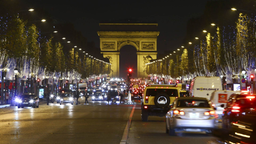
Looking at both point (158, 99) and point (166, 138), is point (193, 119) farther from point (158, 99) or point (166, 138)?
point (158, 99)

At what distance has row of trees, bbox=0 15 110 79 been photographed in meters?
42.3

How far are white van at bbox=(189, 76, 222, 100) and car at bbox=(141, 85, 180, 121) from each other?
9.48 metres

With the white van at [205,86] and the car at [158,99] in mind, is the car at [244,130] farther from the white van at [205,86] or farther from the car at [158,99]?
the white van at [205,86]

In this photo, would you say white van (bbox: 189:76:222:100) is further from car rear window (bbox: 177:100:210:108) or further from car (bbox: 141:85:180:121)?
car rear window (bbox: 177:100:210:108)

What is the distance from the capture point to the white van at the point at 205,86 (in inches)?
1315

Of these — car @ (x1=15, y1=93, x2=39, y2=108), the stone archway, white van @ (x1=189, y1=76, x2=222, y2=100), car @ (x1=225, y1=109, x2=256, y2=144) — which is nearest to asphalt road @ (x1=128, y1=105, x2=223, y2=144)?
car @ (x1=225, y1=109, x2=256, y2=144)

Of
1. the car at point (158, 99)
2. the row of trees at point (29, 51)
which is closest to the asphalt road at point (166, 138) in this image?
the car at point (158, 99)

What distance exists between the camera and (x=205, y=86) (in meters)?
33.6

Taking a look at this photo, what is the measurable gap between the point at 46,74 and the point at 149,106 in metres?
47.1

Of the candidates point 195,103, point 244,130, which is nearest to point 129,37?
point 195,103

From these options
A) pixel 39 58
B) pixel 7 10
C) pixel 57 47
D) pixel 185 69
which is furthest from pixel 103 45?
pixel 7 10

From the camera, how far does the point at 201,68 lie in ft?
244

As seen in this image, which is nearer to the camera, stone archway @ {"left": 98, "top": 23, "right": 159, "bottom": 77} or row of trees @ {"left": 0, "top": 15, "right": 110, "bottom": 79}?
row of trees @ {"left": 0, "top": 15, "right": 110, "bottom": 79}

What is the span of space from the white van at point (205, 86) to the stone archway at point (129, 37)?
11881 centimetres
